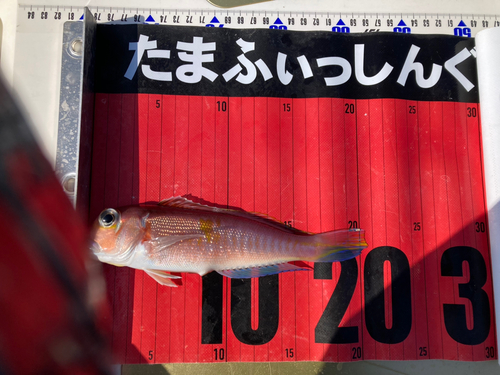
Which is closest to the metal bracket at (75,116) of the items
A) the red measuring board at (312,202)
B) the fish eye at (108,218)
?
the red measuring board at (312,202)

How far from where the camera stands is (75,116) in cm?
204

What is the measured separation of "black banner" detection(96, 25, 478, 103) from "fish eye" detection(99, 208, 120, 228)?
0.93 meters

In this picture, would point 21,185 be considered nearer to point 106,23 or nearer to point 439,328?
point 106,23

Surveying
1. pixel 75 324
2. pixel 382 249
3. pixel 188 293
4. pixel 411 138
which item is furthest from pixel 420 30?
pixel 75 324

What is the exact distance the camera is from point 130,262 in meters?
1.94

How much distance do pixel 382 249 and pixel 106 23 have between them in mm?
2634

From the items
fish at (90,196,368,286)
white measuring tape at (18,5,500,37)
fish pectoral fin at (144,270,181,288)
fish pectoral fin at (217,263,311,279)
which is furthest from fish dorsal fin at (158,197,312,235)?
white measuring tape at (18,5,500,37)

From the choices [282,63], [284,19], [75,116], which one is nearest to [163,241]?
[75,116]

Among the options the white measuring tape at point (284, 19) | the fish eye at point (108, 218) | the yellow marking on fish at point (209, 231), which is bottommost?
the yellow marking on fish at point (209, 231)

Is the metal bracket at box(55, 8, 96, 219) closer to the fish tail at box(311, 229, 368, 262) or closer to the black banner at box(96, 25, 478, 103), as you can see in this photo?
the black banner at box(96, 25, 478, 103)

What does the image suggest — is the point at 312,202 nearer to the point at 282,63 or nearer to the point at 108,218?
the point at 282,63

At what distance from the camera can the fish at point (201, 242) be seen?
190 centimetres

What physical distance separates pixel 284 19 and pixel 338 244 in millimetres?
1755

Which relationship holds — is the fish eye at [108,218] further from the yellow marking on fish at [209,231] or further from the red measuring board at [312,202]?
the yellow marking on fish at [209,231]
